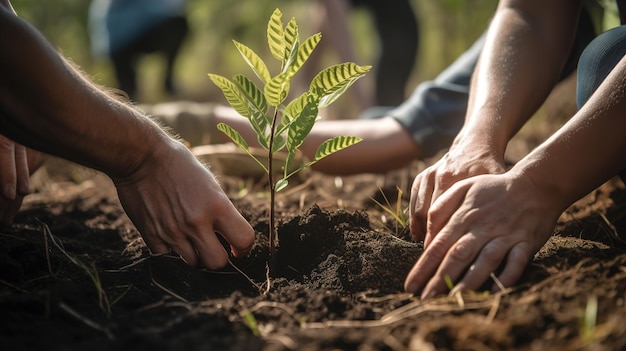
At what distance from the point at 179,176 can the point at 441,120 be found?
143cm

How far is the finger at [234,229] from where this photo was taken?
1.43 meters

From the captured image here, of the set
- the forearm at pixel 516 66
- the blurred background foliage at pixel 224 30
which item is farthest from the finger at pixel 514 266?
the blurred background foliage at pixel 224 30

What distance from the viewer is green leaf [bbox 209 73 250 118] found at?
1381mm

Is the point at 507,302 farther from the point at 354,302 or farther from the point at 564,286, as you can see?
the point at 354,302

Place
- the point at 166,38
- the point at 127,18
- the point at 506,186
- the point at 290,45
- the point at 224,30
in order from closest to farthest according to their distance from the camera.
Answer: the point at 506,186, the point at 290,45, the point at 127,18, the point at 166,38, the point at 224,30

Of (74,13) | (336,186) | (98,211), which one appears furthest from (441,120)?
(74,13)

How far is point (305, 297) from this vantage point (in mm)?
1255

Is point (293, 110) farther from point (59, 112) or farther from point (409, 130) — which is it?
point (409, 130)

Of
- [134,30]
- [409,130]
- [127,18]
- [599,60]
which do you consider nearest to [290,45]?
[599,60]

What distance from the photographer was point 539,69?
72.2 inches

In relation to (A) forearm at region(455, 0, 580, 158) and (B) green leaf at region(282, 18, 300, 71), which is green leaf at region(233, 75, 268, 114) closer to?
(B) green leaf at region(282, 18, 300, 71)

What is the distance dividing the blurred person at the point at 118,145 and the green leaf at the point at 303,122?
23 centimetres

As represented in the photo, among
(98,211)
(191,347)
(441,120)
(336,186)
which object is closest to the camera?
(191,347)

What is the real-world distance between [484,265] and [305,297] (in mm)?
374
